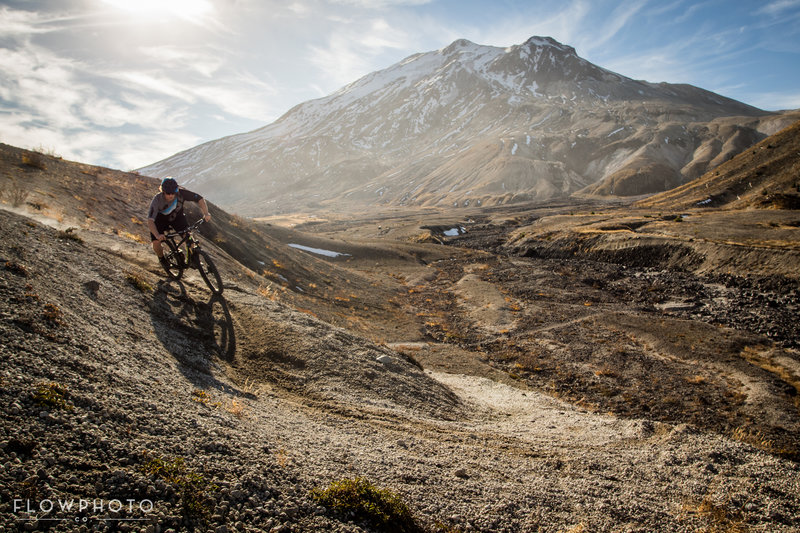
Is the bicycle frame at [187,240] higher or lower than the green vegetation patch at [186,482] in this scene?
higher

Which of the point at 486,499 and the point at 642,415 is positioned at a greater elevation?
the point at 486,499

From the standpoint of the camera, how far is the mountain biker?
409 inches

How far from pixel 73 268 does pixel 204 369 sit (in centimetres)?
404

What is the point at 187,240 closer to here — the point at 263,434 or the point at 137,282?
the point at 137,282

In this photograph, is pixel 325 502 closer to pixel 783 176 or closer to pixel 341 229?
pixel 783 176

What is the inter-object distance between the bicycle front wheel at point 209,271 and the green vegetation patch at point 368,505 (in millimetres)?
8752

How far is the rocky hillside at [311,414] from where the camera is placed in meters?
4.27

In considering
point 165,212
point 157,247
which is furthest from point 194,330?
point 165,212

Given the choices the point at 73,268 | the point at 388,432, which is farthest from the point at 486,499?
the point at 73,268

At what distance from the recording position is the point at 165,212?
34.9 ft

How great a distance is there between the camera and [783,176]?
210 feet

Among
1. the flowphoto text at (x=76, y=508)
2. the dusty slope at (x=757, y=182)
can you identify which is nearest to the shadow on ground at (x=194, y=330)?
the flowphoto text at (x=76, y=508)

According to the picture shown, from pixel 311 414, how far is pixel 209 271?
21.9 ft

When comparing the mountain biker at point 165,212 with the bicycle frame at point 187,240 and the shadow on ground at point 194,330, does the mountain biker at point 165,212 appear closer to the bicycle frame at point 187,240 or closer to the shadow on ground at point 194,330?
the bicycle frame at point 187,240
